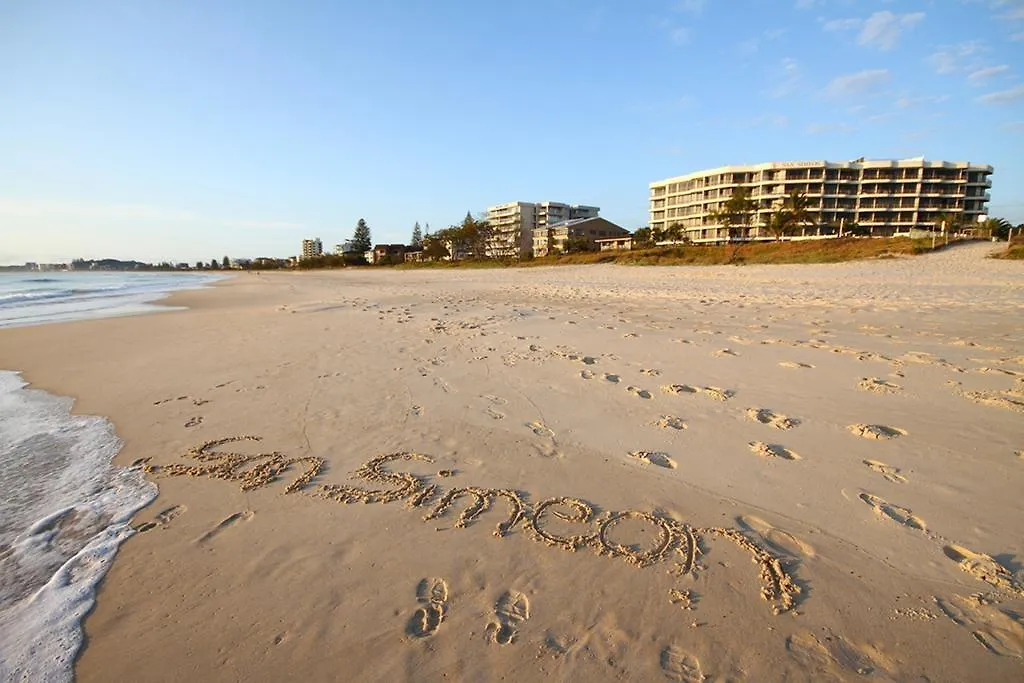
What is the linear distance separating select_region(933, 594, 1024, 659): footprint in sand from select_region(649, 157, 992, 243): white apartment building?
72.2 m

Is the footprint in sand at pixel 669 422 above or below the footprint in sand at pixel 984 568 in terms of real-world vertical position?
above

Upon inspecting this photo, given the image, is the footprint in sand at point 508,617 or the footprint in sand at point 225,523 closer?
the footprint in sand at point 508,617

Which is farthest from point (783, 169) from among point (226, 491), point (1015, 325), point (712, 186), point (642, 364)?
point (226, 491)

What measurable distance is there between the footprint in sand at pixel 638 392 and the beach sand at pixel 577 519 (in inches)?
1.3

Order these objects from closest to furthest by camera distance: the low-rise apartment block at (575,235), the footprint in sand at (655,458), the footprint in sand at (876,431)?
1. the footprint in sand at (655,458)
2. the footprint in sand at (876,431)
3. the low-rise apartment block at (575,235)

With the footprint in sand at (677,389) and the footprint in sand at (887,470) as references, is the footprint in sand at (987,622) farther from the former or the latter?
the footprint in sand at (677,389)

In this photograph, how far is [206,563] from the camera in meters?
2.61

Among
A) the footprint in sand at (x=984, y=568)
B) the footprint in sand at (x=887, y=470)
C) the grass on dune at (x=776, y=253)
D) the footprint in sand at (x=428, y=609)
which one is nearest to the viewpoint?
the footprint in sand at (x=428, y=609)

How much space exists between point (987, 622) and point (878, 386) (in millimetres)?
3593

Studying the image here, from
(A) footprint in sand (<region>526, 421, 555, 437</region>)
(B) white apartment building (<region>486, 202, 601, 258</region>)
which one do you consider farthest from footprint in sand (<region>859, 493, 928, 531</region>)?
(B) white apartment building (<region>486, 202, 601, 258</region>)

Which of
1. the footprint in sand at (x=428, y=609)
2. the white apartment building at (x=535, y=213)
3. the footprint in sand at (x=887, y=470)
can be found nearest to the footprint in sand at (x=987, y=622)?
the footprint in sand at (x=887, y=470)

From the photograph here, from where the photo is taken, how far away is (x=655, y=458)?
3656 millimetres

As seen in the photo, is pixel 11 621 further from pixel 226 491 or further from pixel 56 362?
pixel 56 362

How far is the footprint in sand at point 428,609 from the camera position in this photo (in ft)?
6.91
